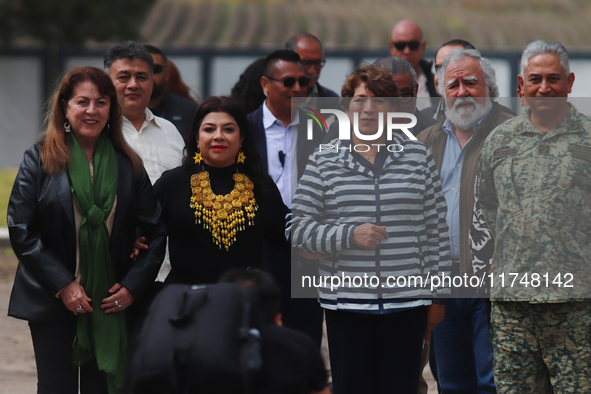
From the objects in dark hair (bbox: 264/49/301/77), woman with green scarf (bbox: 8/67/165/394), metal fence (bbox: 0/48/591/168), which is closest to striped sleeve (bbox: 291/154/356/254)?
woman with green scarf (bbox: 8/67/165/394)

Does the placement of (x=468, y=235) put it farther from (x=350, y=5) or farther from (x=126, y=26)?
(x=350, y=5)

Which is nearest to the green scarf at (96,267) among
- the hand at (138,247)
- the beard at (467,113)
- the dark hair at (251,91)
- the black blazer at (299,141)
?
the hand at (138,247)

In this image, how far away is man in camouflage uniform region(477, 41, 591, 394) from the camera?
331 centimetres

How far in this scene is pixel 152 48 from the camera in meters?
5.36

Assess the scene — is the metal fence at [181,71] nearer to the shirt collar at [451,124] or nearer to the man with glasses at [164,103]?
the man with glasses at [164,103]

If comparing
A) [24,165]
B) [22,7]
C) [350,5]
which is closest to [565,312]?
[24,165]

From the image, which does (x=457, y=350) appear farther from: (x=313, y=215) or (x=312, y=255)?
(x=313, y=215)

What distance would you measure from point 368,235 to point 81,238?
1292 mm

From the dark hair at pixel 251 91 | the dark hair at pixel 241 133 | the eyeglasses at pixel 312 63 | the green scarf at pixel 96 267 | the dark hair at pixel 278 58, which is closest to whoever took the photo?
the green scarf at pixel 96 267

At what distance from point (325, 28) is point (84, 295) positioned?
15.0m

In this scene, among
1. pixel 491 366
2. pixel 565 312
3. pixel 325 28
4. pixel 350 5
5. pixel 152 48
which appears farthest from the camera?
A: pixel 350 5

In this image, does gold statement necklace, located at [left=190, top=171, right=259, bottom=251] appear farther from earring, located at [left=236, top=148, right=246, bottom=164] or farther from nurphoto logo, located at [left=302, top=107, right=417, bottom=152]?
nurphoto logo, located at [left=302, top=107, right=417, bottom=152]

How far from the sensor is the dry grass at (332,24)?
16750mm

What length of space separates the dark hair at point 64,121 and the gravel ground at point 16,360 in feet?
6.98
